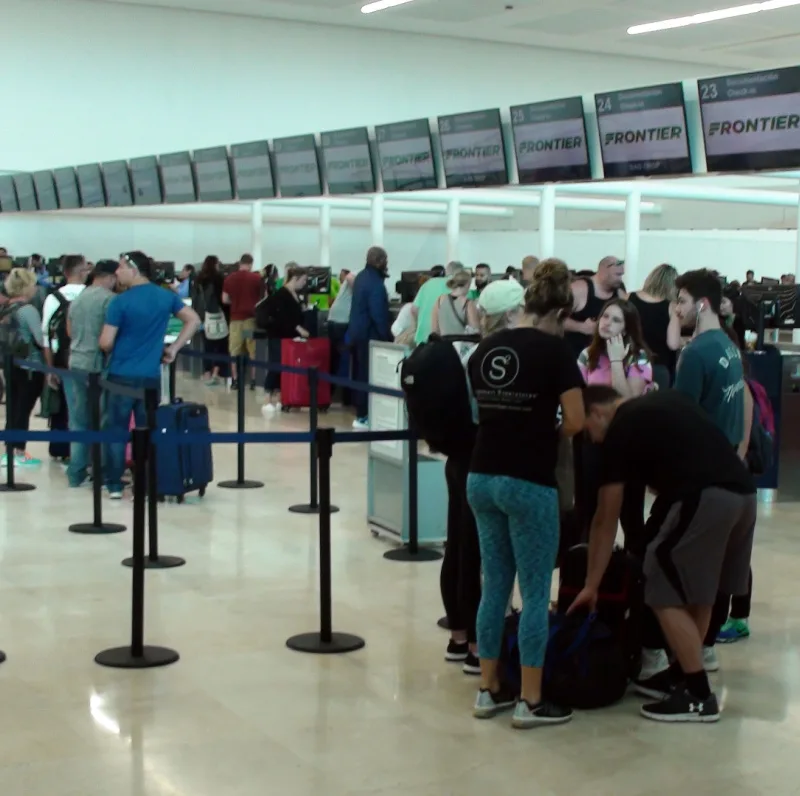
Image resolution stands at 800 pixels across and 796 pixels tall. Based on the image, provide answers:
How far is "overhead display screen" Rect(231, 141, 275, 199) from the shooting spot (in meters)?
14.9

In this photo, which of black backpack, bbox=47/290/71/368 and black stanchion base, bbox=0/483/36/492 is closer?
black stanchion base, bbox=0/483/36/492

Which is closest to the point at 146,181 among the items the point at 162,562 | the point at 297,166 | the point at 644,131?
the point at 297,166

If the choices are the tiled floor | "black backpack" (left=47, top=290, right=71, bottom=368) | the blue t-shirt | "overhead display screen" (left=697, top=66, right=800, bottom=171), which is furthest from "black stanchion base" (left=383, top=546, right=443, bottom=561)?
"overhead display screen" (left=697, top=66, right=800, bottom=171)

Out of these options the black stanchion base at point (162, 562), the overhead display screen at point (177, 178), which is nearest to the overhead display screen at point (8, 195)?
the overhead display screen at point (177, 178)

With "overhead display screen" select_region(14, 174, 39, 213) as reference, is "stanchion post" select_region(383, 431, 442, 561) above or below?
below

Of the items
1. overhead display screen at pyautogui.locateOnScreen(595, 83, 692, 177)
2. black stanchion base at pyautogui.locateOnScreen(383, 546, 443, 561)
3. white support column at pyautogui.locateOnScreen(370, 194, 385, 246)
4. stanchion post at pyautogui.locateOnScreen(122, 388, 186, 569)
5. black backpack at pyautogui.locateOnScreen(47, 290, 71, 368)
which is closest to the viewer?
stanchion post at pyautogui.locateOnScreen(122, 388, 186, 569)

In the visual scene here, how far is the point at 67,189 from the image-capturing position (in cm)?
2072

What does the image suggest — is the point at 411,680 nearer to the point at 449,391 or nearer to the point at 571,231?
the point at 449,391

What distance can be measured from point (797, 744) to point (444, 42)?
24.1 m

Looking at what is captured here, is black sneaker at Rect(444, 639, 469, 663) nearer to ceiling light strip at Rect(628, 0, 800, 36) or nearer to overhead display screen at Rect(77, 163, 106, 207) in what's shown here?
Answer: overhead display screen at Rect(77, 163, 106, 207)

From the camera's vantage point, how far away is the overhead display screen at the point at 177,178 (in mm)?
16906

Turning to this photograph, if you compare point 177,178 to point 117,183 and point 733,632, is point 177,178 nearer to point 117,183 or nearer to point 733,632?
point 117,183

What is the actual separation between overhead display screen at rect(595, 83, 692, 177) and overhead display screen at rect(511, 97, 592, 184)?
0.24m

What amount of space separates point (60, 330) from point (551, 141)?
14.2ft
